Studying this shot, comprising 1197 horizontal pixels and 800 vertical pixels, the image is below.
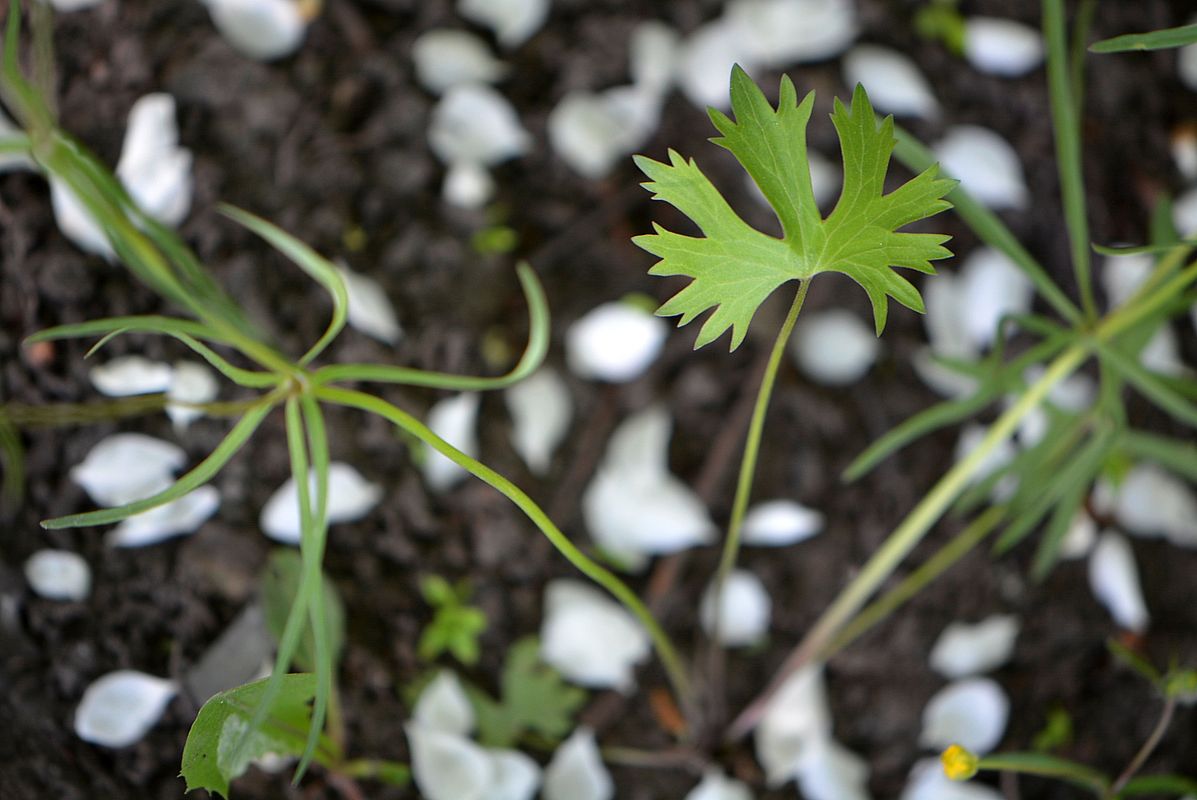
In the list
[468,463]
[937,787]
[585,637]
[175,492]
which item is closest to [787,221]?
[468,463]

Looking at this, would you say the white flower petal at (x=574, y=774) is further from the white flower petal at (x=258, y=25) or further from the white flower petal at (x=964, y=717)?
the white flower petal at (x=258, y=25)

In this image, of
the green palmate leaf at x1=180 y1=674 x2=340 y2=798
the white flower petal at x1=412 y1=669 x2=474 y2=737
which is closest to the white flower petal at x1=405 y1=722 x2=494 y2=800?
the white flower petal at x1=412 y1=669 x2=474 y2=737

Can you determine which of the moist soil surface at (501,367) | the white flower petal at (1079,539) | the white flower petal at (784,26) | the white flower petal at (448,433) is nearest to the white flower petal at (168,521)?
the moist soil surface at (501,367)

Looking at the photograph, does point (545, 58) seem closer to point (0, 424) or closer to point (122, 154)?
point (122, 154)

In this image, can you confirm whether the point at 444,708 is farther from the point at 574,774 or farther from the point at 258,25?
the point at 258,25

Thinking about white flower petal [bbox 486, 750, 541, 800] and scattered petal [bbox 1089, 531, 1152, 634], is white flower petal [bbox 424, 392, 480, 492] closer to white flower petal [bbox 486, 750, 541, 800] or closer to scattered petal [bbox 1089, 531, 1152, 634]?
white flower petal [bbox 486, 750, 541, 800]
